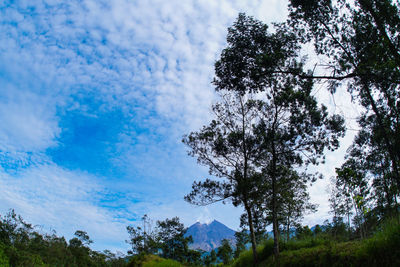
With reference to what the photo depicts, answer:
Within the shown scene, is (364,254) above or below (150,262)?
above

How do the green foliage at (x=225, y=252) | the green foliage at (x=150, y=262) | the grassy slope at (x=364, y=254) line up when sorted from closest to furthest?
1. the grassy slope at (x=364, y=254)
2. the green foliage at (x=150, y=262)
3. the green foliage at (x=225, y=252)

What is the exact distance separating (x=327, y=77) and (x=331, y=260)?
5.74 metres

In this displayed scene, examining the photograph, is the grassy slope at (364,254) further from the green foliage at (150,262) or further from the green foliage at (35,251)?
the green foliage at (35,251)

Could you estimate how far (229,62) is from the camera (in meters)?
8.38

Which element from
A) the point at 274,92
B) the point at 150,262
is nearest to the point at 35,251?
the point at 150,262

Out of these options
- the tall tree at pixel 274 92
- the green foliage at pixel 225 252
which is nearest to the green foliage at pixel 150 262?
the tall tree at pixel 274 92

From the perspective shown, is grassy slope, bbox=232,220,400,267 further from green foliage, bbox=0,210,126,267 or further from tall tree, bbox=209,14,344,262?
green foliage, bbox=0,210,126,267

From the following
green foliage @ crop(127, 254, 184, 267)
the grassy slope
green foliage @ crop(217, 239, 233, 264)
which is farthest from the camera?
green foliage @ crop(217, 239, 233, 264)

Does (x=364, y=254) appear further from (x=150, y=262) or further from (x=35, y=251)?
(x=35, y=251)

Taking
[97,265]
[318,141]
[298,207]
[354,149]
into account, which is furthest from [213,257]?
[318,141]

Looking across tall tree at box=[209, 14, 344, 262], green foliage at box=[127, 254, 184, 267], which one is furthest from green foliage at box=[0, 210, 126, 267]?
tall tree at box=[209, 14, 344, 262]

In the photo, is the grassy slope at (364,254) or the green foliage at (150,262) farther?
the green foliage at (150,262)

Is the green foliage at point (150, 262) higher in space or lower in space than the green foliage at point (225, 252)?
higher

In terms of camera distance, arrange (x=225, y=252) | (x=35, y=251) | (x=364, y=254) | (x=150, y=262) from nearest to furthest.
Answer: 1. (x=364, y=254)
2. (x=150, y=262)
3. (x=35, y=251)
4. (x=225, y=252)
